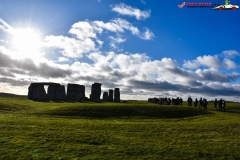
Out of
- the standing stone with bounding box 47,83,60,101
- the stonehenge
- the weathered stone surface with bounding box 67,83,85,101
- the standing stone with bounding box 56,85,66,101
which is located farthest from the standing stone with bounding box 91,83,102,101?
the standing stone with bounding box 47,83,60,101

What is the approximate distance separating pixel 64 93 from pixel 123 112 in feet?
98.0

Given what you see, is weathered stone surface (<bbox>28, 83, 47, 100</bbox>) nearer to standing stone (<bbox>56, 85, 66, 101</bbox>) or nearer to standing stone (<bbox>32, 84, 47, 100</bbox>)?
standing stone (<bbox>32, 84, 47, 100</bbox>)

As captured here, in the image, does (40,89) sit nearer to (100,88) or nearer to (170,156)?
(100,88)

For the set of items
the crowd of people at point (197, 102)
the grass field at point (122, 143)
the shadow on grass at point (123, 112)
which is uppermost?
the crowd of people at point (197, 102)

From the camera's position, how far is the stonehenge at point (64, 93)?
59688 millimetres

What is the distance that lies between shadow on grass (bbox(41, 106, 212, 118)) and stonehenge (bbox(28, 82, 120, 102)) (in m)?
24.3

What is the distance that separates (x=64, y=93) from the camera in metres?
61.3

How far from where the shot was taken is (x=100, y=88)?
62.4 metres

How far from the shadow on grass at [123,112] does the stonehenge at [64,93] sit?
24345 mm

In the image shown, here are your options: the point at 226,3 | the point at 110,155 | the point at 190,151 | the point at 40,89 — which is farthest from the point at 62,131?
the point at 40,89

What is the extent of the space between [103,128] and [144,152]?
309 inches

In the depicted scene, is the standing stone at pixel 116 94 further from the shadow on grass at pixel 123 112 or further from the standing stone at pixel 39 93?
the shadow on grass at pixel 123 112

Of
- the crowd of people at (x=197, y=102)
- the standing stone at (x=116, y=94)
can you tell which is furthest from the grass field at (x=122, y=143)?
the standing stone at (x=116, y=94)

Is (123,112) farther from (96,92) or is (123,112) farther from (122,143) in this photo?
(96,92)
